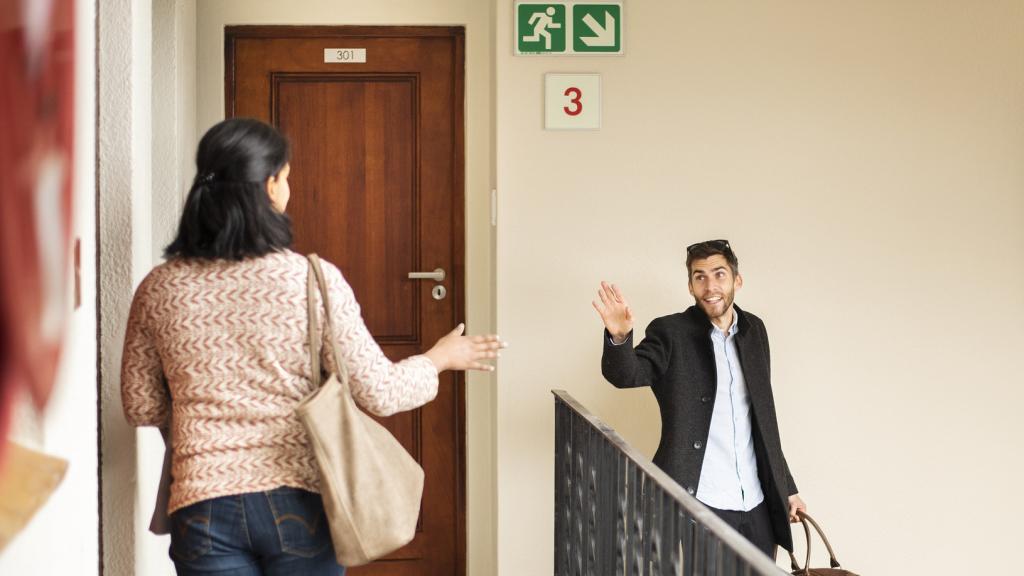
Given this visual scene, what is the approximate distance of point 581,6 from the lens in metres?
3.21

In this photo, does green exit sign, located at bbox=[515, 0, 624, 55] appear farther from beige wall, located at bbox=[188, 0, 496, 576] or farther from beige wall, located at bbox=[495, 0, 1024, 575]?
beige wall, located at bbox=[188, 0, 496, 576]

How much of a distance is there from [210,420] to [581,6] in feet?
7.02

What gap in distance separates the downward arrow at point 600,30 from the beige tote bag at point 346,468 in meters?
1.89

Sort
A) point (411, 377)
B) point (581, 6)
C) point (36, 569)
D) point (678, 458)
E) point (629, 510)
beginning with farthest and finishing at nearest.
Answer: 1. point (581, 6)
2. point (678, 458)
3. point (629, 510)
4. point (411, 377)
5. point (36, 569)

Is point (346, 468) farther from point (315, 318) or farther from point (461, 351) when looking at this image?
point (461, 351)

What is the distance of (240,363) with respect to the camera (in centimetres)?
156

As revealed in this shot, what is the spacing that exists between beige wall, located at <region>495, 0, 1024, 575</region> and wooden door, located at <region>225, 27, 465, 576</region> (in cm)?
47

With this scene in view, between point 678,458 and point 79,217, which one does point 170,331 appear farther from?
point 678,458

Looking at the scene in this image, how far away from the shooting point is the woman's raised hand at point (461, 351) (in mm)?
1824

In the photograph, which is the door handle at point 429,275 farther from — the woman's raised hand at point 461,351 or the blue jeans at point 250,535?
the blue jeans at point 250,535

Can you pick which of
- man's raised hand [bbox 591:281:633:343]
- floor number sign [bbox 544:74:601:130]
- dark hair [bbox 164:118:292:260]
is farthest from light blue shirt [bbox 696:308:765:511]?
dark hair [bbox 164:118:292:260]

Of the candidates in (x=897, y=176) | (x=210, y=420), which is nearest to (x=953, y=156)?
(x=897, y=176)

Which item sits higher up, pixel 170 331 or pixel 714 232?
pixel 714 232

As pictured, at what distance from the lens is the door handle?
3.58 m
